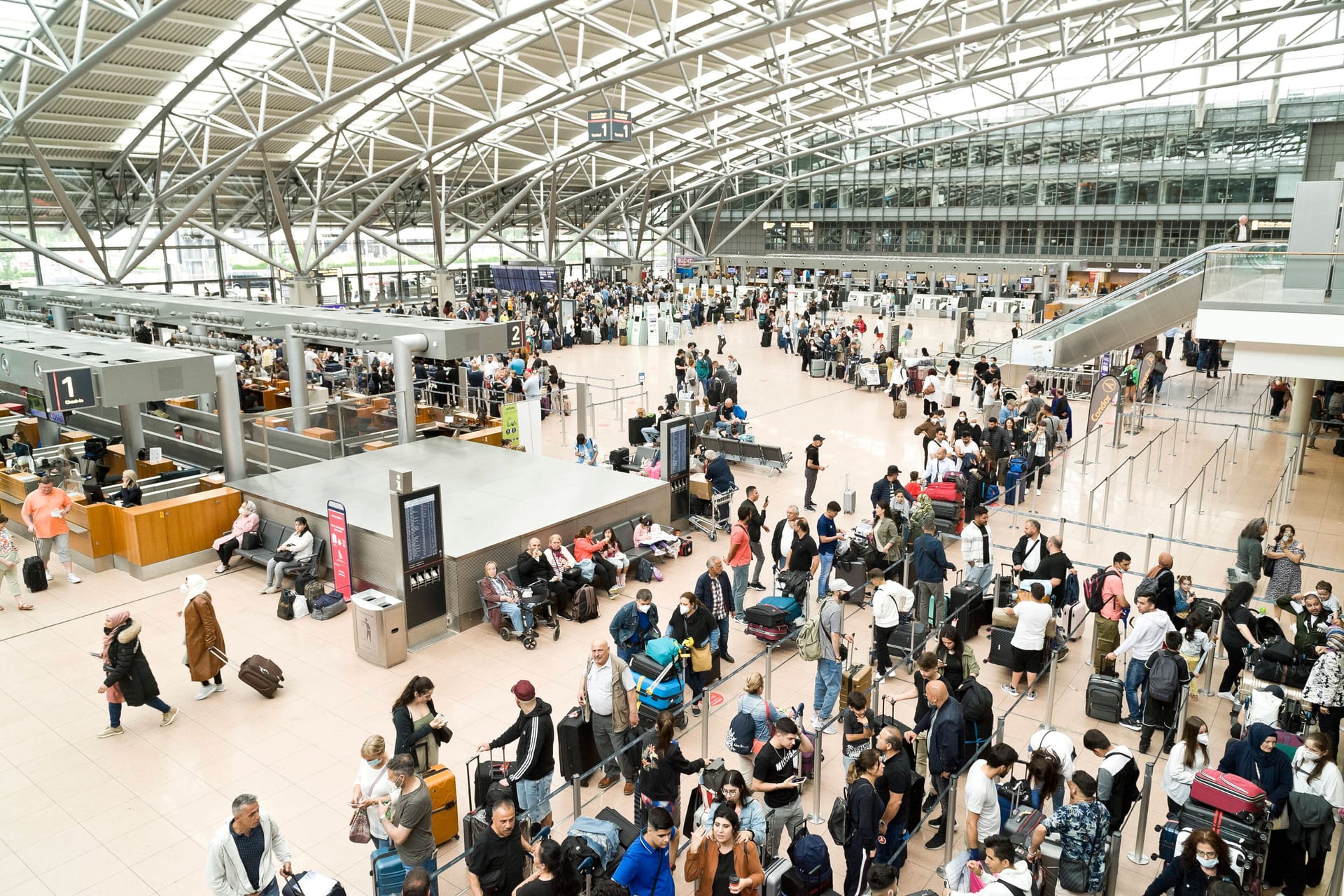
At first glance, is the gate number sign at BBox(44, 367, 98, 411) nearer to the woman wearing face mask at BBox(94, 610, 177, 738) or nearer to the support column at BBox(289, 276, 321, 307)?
the woman wearing face mask at BBox(94, 610, 177, 738)

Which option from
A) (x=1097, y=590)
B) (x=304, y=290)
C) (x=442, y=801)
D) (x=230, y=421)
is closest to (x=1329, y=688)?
(x=1097, y=590)

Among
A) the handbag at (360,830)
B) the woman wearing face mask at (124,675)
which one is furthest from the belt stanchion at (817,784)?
the woman wearing face mask at (124,675)

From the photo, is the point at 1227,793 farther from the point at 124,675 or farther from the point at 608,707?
the point at 124,675

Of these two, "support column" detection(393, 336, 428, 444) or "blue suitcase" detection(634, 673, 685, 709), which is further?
"support column" detection(393, 336, 428, 444)

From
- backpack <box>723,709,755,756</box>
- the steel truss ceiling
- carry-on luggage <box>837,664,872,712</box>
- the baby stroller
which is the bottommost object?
the baby stroller

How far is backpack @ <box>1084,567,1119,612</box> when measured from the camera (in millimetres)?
9180

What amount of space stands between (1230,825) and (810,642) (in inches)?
141

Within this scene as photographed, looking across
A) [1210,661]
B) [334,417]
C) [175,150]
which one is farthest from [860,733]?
[175,150]

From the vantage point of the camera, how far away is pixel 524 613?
10.6 meters

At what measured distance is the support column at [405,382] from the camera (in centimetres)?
1523

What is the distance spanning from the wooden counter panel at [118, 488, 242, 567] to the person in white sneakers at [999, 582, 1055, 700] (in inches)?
431

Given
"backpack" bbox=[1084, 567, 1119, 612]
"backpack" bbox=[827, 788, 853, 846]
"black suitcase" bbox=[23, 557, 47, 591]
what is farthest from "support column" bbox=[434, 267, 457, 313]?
"backpack" bbox=[827, 788, 853, 846]

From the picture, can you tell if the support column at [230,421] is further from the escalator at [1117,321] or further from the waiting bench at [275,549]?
the escalator at [1117,321]

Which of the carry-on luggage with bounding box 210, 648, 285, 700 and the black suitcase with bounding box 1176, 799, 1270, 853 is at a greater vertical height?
the black suitcase with bounding box 1176, 799, 1270, 853
